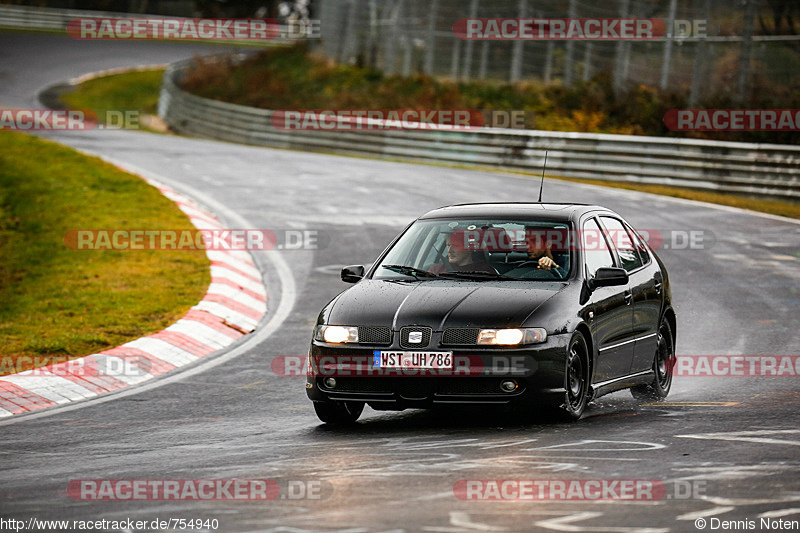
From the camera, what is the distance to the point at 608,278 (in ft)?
28.3

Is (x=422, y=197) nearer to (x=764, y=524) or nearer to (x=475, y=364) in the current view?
(x=475, y=364)

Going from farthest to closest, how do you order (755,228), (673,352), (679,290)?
(755,228), (679,290), (673,352)

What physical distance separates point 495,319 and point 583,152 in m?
18.7

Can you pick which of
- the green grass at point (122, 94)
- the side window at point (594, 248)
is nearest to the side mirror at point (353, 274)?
the side window at point (594, 248)

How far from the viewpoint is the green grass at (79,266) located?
1269 centimetres

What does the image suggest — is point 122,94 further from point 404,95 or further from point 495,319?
point 495,319

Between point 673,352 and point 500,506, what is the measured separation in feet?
15.8

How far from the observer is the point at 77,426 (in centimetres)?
880

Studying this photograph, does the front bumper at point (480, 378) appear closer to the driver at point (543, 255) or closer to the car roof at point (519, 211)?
the driver at point (543, 255)

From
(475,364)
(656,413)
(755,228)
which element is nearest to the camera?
(475,364)

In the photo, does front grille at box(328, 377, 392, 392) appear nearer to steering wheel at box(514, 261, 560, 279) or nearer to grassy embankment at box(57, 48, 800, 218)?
steering wheel at box(514, 261, 560, 279)

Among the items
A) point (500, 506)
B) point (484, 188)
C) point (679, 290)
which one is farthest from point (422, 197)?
point (500, 506)

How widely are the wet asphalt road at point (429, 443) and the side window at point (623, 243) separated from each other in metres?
1.11

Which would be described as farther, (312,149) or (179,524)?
(312,149)
